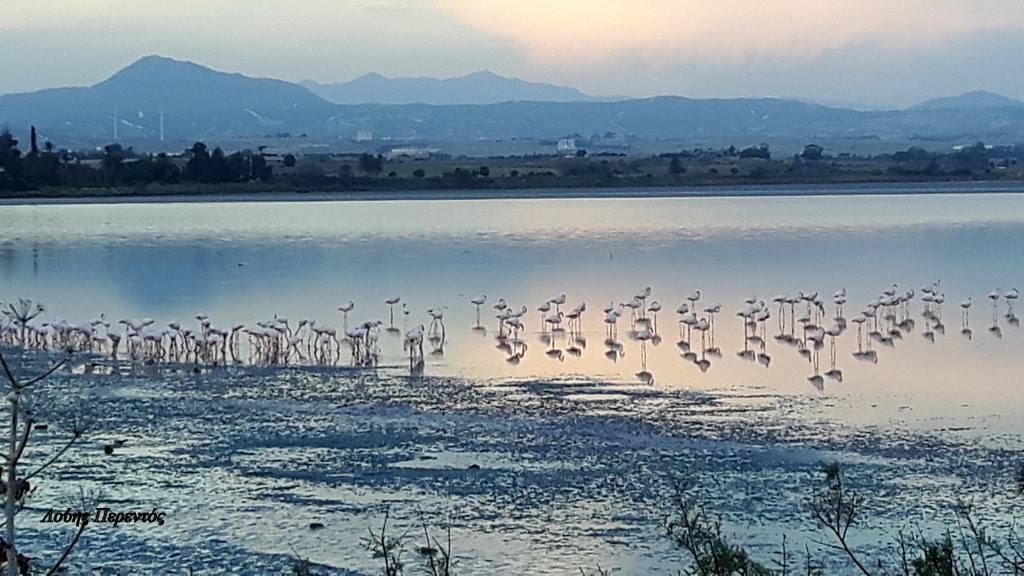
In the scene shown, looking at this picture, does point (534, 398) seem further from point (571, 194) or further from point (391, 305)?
point (571, 194)

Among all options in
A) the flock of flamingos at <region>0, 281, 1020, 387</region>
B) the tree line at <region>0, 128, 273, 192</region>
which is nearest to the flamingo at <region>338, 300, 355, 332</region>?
the flock of flamingos at <region>0, 281, 1020, 387</region>

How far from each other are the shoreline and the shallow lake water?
1074 inches

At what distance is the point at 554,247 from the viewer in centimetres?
3500

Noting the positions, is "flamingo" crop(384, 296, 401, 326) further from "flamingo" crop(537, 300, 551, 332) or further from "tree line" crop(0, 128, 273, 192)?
"tree line" crop(0, 128, 273, 192)

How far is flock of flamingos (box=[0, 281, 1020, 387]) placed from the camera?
58.7 ft

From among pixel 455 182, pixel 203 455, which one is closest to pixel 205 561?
pixel 203 455

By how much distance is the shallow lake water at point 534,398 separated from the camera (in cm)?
991

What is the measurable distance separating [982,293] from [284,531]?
55.4 feet

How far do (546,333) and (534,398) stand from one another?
223 inches

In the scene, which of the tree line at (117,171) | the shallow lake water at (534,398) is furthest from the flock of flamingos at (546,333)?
the tree line at (117,171)

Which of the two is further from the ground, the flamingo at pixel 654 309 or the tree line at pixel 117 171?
the tree line at pixel 117 171

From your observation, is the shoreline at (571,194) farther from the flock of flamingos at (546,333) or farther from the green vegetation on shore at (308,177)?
the flock of flamingos at (546,333)

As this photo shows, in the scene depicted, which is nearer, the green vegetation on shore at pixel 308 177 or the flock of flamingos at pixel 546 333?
the flock of flamingos at pixel 546 333

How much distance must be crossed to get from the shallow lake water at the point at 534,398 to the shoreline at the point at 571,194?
2727cm
